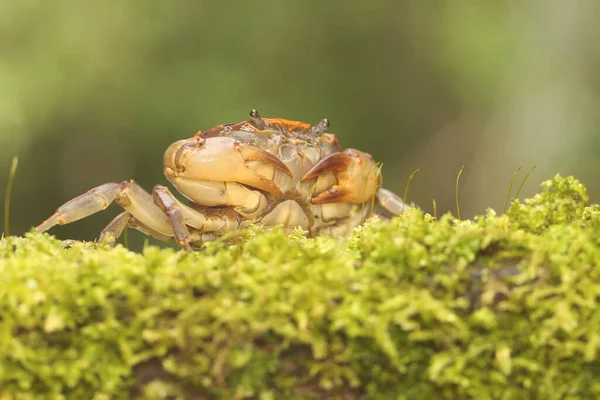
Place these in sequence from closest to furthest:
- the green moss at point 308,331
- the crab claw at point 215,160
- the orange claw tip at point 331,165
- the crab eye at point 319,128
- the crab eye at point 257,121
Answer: the green moss at point 308,331 < the crab claw at point 215,160 < the orange claw tip at point 331,165 < the crab eye at point 257,121 < the crab eye at point 319,128

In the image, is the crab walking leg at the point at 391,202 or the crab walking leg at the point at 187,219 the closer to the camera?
the crab walking leg at the point at 187,219

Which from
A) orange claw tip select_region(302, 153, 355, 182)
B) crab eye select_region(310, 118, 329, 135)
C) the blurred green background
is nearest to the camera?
orange claw tip select_region(302, 153, 355, 182)

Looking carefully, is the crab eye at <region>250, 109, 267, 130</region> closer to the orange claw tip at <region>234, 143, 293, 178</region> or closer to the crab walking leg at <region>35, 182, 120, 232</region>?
the orange claw tip at <region>234, 143, 293, 178</region>

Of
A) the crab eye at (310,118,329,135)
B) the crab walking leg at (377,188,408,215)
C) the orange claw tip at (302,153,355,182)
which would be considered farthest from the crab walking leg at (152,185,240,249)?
the crab walking leg at (377,188,408,215)

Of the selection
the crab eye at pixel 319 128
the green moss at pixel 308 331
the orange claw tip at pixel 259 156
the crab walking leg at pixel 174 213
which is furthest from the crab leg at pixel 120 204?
the green moss at pixel 308 331

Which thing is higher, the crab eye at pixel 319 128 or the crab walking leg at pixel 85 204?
the crab eye at pixel 319 128

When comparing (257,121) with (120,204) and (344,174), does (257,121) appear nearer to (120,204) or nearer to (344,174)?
(344,174)

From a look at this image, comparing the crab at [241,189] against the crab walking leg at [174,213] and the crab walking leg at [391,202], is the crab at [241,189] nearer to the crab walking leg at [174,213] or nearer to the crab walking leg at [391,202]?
the crab walking leg at [174,213]
